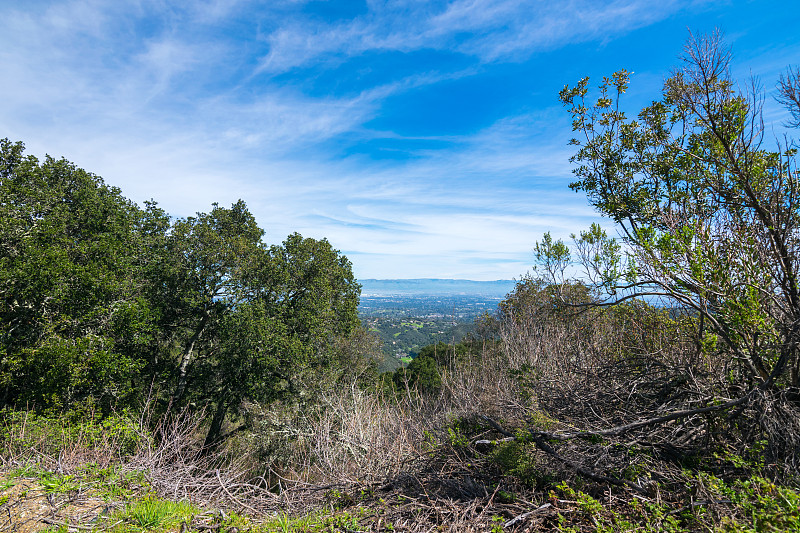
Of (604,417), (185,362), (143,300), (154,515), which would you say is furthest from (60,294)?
(604,417)

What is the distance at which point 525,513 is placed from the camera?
3602 mm

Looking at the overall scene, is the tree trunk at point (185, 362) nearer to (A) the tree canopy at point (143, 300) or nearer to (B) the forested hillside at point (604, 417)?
(A) the tree canopy at point (143, 300)

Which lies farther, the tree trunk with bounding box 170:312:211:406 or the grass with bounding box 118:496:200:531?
the tree trunk with bounding box 170:312:211:406

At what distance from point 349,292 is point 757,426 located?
13.9 meters

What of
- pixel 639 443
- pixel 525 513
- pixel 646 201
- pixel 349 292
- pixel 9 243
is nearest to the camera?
pixel 525 513

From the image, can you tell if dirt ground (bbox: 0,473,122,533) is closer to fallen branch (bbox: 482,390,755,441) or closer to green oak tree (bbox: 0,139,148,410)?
fallen branch (bbox: 482,390,755,441)

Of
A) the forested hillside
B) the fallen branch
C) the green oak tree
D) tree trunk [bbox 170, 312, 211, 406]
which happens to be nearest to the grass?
the forested hillside

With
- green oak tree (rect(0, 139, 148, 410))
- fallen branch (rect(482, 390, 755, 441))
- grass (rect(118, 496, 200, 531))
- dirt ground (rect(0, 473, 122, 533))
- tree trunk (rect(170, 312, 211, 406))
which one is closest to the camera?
dirt ground (rect(0, 473, 122, 533))

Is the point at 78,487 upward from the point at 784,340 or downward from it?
downward

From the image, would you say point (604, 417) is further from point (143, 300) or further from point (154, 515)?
point (143, 300)

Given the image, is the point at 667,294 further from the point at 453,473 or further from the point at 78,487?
the point at 78,487

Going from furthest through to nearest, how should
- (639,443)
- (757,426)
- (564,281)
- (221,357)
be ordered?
(221,357)
(564,281)
(639,443)
(757,426)

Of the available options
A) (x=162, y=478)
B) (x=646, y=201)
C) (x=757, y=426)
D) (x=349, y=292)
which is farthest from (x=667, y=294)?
(x=349, y=292)

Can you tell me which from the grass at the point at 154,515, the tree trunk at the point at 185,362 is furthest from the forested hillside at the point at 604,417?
the tree trunk at the point at 185,362
